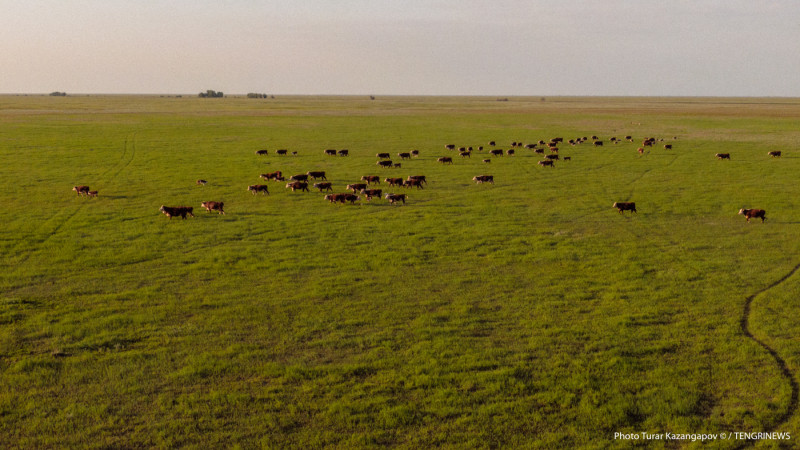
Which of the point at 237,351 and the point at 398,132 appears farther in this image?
the point at 398,132

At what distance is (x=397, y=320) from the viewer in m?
14.8

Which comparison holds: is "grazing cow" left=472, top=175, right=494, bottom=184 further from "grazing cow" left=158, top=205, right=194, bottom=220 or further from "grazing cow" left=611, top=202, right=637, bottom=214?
"grazing cow" left=158, top=205, right=194, bottom=220

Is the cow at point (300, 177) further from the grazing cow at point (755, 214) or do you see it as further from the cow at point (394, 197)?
the grazing cow at point (755, 214)

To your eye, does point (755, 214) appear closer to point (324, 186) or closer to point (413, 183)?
point (413, 183)

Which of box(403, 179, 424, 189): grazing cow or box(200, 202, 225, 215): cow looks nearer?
box(200, 202, 225, 215): cow

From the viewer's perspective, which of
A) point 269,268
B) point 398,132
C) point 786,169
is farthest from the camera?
point 398,132

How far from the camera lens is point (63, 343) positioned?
13273 mm

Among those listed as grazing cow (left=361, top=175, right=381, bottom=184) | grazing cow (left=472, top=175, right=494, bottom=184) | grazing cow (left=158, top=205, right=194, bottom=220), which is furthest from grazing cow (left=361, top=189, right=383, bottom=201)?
grazing cow (left=158, top=205, right=194, bottom=220)

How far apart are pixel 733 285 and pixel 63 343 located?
59.1 feet

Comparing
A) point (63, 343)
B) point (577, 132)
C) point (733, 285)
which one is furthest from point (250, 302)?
point (577, 132)

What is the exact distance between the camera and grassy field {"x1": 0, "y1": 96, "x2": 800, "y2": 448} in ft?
33.7

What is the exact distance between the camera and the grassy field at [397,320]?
33.7 feet

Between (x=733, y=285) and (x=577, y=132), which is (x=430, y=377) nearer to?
(x=733, y=285)

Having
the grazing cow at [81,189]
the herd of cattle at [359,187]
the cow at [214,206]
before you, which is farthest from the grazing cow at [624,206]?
the grazing cow at [81,189]
